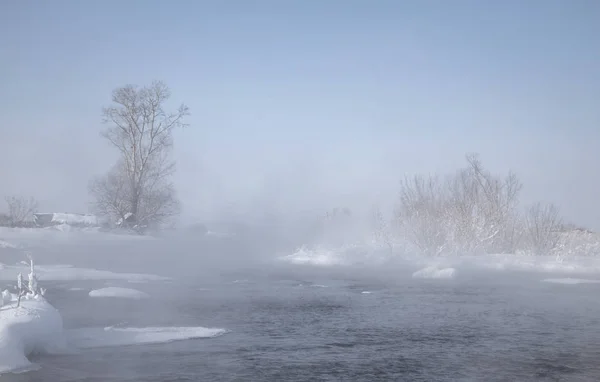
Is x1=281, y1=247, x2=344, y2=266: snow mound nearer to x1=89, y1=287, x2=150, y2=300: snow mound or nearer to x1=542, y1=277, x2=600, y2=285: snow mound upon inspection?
→ x1=542, y1=277, x2=600, y2=285: snow mound

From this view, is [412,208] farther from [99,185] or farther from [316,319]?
[316,319]

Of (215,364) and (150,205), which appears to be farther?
(150,205)

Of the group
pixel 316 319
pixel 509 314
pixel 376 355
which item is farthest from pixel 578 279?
pixel 376 355

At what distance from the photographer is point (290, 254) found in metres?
43.7

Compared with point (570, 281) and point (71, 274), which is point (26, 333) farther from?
point (570, 281)

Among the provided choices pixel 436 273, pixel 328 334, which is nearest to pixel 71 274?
pixel 328 334

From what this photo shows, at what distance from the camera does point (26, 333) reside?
10.0 metres

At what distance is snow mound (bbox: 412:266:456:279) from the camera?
28.0 m

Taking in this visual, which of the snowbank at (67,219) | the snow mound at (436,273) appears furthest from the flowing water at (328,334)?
the snowbank at (67,219)

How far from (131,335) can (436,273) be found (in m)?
18.7

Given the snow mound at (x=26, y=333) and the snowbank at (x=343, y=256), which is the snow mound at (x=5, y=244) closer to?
the snow mound at (x=26, y=333)

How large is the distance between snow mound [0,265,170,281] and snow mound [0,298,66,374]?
11355 millimetres

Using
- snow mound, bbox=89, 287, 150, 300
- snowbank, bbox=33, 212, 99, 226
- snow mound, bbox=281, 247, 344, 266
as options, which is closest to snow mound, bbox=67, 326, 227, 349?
snow mound, bbox=89, 287, 150, 300

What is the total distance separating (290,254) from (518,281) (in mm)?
20022
